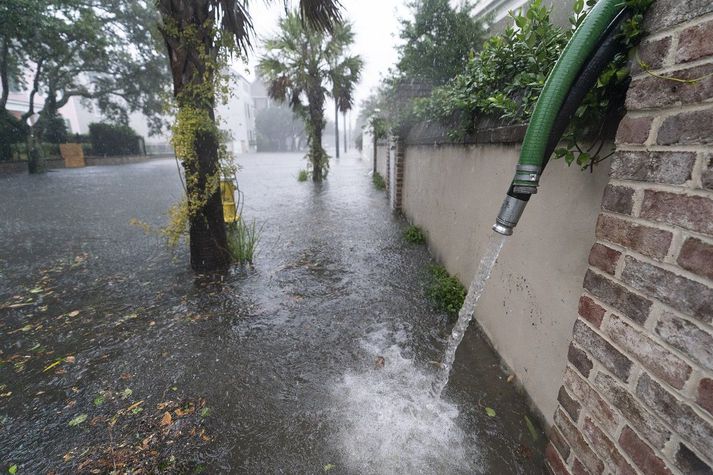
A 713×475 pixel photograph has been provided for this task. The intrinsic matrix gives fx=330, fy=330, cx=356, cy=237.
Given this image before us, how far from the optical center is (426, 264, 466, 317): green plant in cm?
309

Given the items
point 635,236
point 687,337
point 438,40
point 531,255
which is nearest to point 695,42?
point 635,236

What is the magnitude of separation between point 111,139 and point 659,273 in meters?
26.6

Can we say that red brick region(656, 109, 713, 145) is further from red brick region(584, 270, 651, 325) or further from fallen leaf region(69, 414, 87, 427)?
fallen leaf region(69, 414, 87, 427)

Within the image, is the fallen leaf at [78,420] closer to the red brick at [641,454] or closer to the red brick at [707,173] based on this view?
the red brick at [641,454]

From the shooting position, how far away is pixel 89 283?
373 cm

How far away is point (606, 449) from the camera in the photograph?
1.19m

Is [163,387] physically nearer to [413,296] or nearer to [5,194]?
[413,296]

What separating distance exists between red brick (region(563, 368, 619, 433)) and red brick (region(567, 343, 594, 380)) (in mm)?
36

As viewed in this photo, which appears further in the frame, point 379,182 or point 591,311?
point 379,182

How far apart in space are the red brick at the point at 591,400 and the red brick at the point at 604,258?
464 millimetres

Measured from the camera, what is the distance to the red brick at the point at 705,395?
839 millimetres

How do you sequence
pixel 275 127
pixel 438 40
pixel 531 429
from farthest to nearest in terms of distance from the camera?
pixel 275 127
pixel 438 40
pixel 531 429

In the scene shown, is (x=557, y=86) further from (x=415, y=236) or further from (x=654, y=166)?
(x=415, y=236)

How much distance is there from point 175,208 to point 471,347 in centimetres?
330
